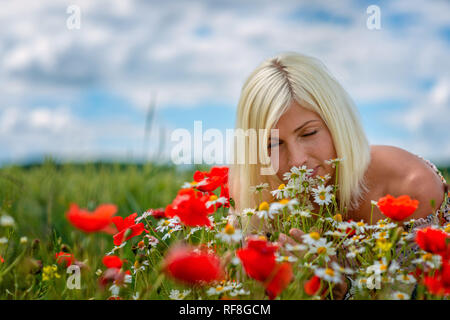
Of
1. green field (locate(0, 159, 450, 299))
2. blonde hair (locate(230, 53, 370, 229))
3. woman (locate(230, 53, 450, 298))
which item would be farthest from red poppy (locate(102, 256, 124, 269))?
blonde hair (locate(230, 53, 370, 229))

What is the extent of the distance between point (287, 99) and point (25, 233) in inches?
60.7

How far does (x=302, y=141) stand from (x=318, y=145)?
0.28 feet

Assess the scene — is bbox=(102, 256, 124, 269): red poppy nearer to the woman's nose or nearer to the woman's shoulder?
the woman's nose

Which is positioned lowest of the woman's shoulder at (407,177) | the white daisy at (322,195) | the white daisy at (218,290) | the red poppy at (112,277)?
the white daisy at (218,290)

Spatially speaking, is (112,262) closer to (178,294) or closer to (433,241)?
(178,294)

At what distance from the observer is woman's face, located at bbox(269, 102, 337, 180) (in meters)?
2.23

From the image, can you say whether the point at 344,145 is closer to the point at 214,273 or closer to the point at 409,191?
the point at 409,191

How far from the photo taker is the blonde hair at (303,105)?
93.4 inches

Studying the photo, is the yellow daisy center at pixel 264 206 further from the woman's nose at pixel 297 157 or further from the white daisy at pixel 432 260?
the woman's nose at pixel 297 157

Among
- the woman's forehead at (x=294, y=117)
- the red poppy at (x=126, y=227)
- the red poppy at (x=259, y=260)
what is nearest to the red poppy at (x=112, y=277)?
the red poppy at (x=126, y=227)

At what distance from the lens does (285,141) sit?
226 centimetres

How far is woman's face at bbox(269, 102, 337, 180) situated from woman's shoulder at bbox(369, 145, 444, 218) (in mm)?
365

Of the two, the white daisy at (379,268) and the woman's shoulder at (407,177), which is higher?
the woman's shoulder at (407,177)
